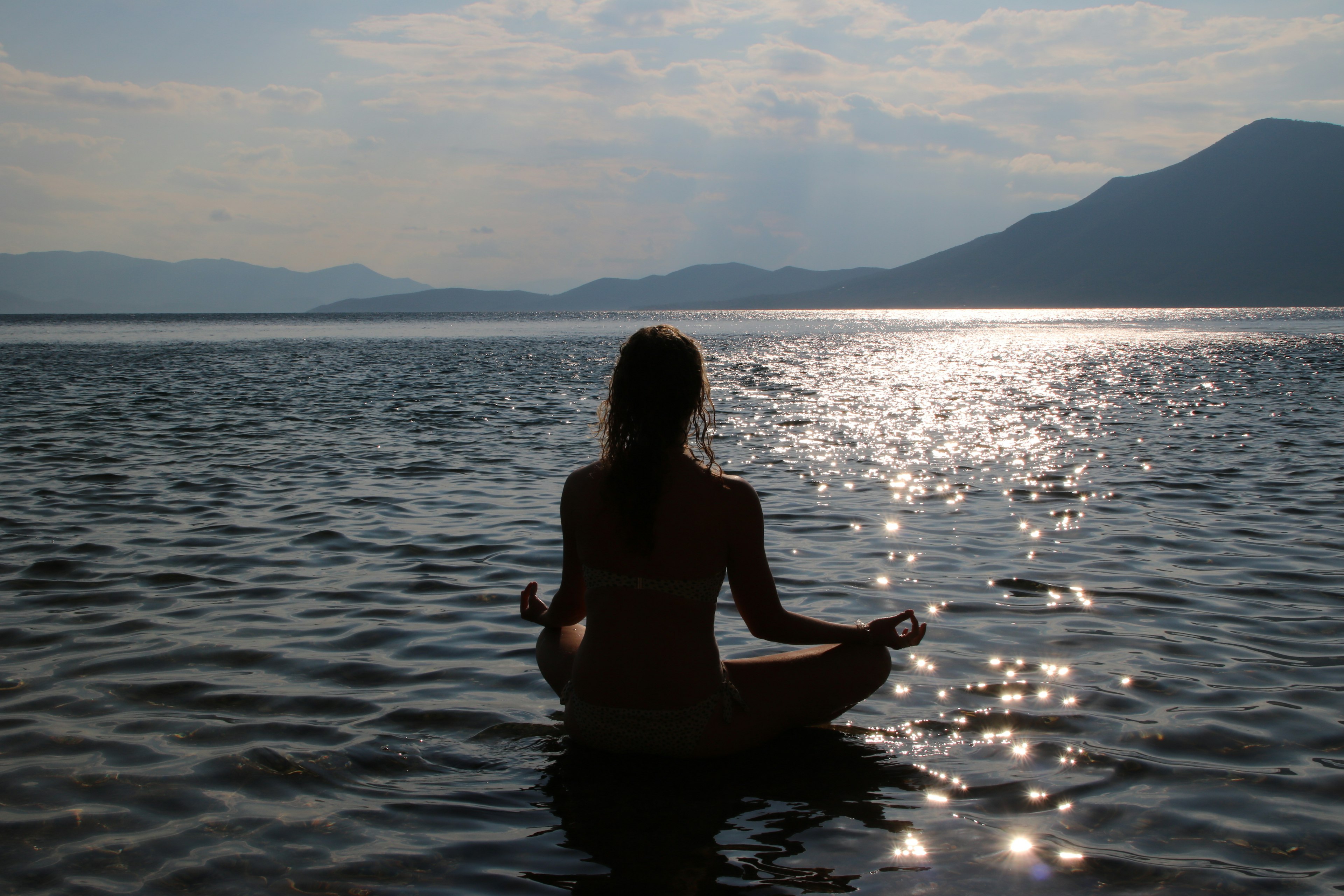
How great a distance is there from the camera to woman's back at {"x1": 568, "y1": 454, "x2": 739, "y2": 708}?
14.1 feet

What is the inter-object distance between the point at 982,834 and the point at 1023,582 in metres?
4.37

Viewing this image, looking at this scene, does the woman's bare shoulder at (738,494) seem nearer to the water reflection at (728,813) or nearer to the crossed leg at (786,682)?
the crossed leg at (786,682)

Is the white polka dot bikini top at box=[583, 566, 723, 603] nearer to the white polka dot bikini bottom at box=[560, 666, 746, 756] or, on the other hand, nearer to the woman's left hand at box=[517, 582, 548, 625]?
the white polka dot bikini bottom at box=[560, 666, 746, 756]

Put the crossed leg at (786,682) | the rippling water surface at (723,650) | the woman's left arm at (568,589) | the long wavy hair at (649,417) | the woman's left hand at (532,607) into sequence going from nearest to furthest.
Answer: the rippling water surface at (723,650) < the long wavy hair at (649,417) < the woman's left arm at (568,589) < the crossed leg at (786,682) < the woman's left hand at (532,607)

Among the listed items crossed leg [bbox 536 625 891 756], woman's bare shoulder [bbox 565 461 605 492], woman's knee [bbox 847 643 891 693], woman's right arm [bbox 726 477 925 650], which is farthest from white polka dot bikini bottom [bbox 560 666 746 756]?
woman's bare shoulder [bbox 565 461 605 492]

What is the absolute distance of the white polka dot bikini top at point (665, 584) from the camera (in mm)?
4348

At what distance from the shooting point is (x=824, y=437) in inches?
703

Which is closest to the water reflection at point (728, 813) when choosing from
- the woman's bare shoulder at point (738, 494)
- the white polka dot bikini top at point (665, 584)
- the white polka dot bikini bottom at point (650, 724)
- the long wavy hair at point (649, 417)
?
the white polka dot bikini bottom at point (650, 724)

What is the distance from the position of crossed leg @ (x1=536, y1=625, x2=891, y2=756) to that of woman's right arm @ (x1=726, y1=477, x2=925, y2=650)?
0.62 feet

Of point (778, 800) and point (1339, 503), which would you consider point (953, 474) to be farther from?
point (778, 800)

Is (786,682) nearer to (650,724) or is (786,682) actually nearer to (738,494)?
(650,724)

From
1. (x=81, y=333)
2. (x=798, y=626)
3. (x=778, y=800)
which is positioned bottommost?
(x=778, y=800)

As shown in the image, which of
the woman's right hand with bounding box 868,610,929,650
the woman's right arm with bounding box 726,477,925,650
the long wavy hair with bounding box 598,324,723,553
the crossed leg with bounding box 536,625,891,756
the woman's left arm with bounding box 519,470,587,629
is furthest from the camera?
the crossed leg with bounding box 536,625,891,756

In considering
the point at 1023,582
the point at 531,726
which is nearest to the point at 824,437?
the point at 1023,582
